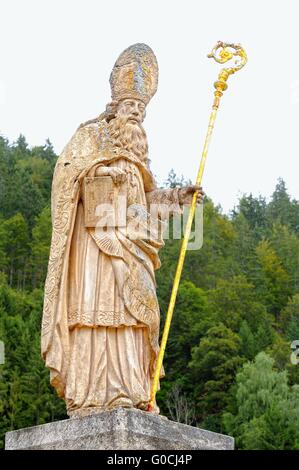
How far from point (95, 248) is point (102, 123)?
161 centimetres

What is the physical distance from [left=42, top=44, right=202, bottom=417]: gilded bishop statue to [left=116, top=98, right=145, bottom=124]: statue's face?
0.01 meters

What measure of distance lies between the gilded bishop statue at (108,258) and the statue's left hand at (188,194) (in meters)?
0.02

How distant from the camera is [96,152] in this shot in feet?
37.2

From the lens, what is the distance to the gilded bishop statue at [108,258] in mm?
10305

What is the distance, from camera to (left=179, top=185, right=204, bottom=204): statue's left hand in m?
11.6

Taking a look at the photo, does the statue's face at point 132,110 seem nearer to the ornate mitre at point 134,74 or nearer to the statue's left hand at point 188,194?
the ornate mitre at point 134,74

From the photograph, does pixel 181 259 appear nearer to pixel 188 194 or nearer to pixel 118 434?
pixel 188 194

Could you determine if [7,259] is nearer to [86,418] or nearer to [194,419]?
[194,419]

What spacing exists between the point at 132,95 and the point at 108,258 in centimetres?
199

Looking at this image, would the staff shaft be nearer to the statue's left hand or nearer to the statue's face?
the statue's left hand

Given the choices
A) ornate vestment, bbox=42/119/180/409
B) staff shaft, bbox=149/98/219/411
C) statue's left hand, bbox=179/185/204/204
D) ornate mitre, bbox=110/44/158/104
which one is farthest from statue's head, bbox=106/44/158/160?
staff shaft, bbox=149/98/219/411

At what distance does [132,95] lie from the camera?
1173 cm

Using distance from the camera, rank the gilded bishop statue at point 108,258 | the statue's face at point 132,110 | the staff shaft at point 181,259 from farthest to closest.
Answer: the statue's face at point 132,110 < the staff shaft at point 181,259 < the gilded bishop statue at point 108,258

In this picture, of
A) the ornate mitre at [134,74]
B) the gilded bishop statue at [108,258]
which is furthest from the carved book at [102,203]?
the ornate mitre at [134,74]
